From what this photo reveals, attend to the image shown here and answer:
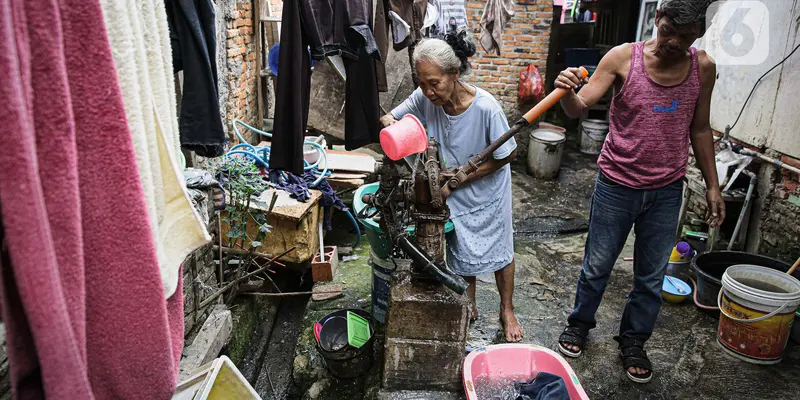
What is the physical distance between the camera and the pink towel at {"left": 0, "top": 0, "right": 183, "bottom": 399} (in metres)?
0.71

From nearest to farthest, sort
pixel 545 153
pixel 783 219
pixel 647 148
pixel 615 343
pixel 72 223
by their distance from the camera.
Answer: pixel 72 223 → pixel 647 148 → pixel 615 343 → pixel 783 219 → pixel 545 153

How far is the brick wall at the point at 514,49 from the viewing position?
761 cm

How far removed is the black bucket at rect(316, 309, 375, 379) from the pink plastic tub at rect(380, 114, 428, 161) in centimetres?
141

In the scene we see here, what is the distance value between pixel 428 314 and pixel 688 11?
6.75 ft

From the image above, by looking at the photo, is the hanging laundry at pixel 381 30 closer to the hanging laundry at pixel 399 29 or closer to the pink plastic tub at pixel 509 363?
the hanging laundry at pixel 399 29

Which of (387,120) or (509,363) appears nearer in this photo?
(509,363)

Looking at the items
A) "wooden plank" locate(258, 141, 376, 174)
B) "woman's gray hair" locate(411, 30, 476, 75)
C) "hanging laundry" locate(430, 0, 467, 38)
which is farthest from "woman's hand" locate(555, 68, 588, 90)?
"wooden plank" locate(258, 141, 376, 174)

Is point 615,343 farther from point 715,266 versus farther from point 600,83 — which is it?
point 600,83

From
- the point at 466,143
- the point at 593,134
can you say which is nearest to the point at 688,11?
the point at 466,143

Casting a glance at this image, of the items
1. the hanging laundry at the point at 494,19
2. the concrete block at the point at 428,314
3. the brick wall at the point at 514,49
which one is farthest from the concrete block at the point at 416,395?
the brick wall at the point at 514,49

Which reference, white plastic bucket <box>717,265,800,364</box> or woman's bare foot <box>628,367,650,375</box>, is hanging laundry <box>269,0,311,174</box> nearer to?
woman's bare foot <box>628,367,650,375</box>

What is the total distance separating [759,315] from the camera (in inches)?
130

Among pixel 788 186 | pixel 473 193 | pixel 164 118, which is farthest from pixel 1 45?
pixel 788 186

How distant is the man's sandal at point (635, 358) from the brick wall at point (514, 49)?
541 cm
